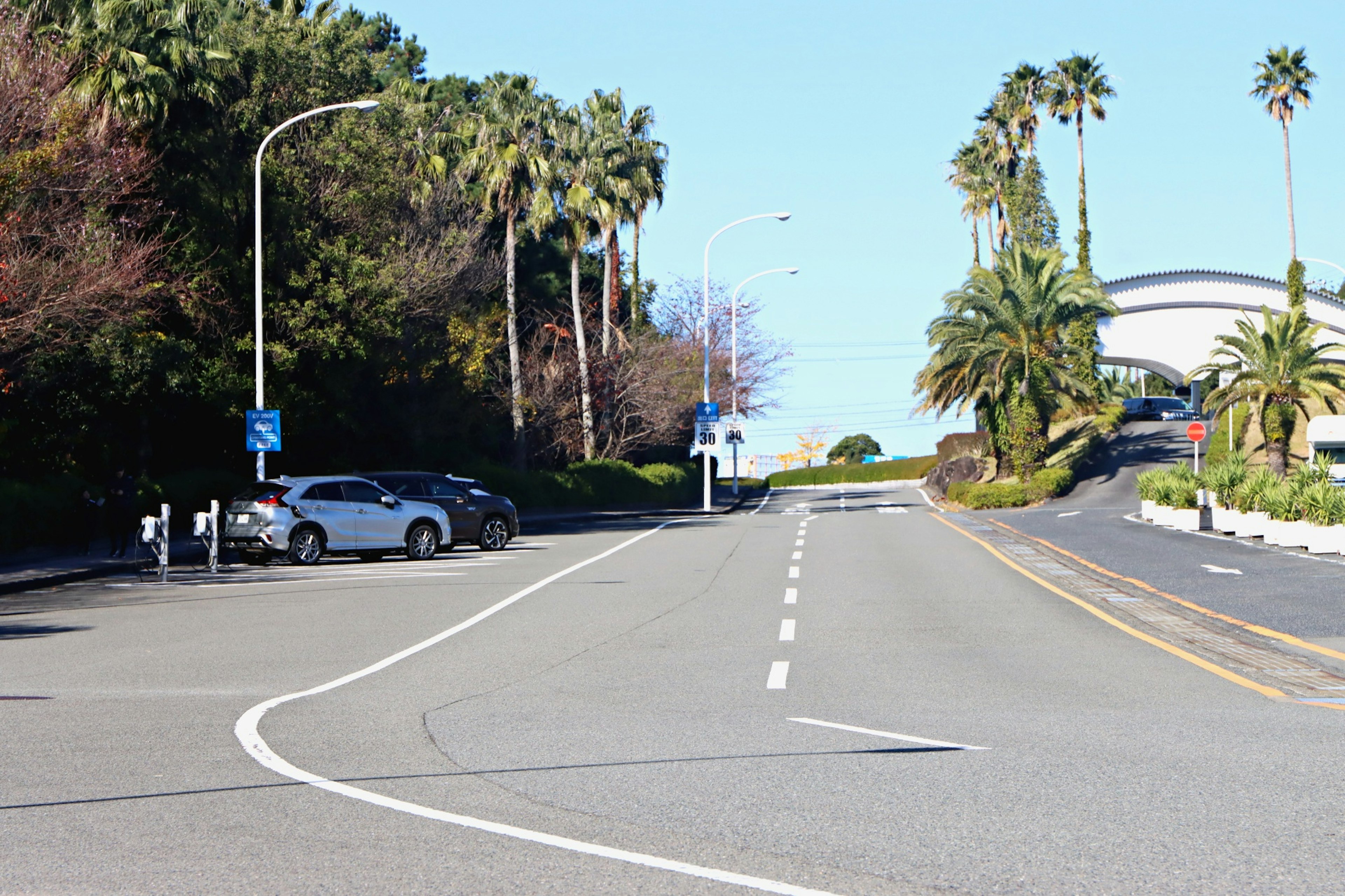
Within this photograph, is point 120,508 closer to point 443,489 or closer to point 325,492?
point 325,492

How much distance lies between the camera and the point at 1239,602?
15594 millimetres

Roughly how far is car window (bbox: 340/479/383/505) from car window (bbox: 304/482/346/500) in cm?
12

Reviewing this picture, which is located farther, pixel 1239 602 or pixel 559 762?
pixel 1239 602

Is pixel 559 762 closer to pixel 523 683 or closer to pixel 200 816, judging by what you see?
pixel 200 816

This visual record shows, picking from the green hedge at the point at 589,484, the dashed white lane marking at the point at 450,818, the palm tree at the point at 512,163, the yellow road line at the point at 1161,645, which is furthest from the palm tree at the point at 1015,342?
the dashed white lane marking at the point at 450,818

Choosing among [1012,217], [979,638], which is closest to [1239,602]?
[979,638]

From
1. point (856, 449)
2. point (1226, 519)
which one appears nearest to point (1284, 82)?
point (1226, 519)

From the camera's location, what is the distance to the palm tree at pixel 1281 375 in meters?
52.4

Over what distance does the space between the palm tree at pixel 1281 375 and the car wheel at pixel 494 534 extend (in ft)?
115

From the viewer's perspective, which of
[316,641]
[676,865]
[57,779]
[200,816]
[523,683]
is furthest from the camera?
[316,641]

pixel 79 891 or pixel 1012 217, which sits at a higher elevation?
pixel 1012 217

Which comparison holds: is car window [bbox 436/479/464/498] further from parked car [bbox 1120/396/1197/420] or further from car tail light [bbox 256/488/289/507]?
parked car [bbox 1120/396/1197/420]

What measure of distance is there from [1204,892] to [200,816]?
425 centimetres

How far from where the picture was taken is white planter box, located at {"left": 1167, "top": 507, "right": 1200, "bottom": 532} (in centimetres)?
3114
